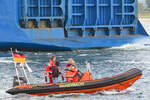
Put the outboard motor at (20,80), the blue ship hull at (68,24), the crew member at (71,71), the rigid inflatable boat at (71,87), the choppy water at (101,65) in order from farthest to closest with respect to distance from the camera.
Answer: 1. the blue ship hull at (68,24)
2. the outboard motor at (20,80)
3. the crew member at (71,71)
4. the choppy water at (101,65)
5. the rigid inflatable boat at (71,87)

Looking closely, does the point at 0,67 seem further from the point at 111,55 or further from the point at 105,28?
the point at 105,28

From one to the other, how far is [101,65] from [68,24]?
32.3 feet

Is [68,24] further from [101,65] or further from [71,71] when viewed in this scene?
[71,71]

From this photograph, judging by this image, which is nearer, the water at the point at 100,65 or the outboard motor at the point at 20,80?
the water at the point at 100,65

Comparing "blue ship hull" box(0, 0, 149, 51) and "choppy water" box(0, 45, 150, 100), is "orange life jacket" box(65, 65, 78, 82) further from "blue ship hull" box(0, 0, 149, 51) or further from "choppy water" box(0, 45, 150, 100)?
"blue ship hull" box(0, 0, 149, 51)

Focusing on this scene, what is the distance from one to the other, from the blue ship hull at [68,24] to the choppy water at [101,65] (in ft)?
3.03

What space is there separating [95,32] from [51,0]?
464 cm

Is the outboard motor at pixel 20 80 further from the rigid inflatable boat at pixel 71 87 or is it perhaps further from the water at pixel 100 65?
the water at pixel 100 65

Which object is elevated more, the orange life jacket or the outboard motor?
the orange life jacket

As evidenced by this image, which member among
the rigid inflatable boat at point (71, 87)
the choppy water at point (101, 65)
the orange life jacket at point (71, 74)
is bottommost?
the choppy water at point (101, 65)

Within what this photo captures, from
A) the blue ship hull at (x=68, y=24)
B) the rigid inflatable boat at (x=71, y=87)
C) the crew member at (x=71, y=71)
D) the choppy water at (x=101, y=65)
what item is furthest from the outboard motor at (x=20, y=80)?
the blue ship hull at (x=68, y=24)

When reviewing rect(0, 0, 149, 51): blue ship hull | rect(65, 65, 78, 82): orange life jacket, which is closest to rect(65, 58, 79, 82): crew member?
rect(65, 65, 78, 82): orange life jacket

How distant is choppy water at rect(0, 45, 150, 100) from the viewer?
21344mm

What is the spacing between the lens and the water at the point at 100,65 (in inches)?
840
